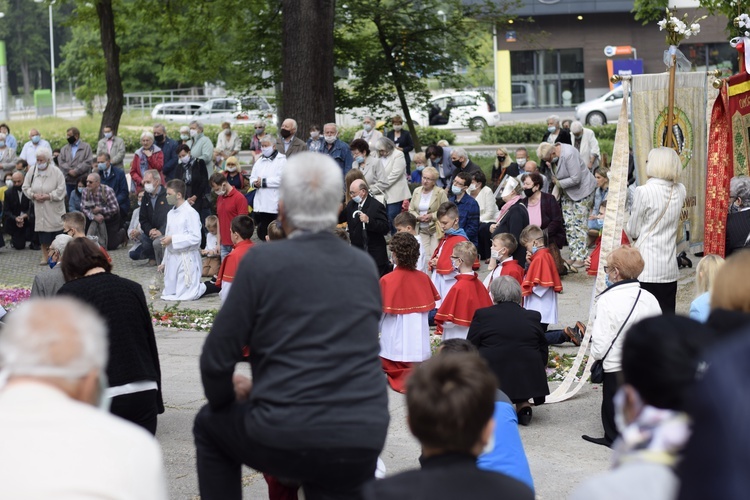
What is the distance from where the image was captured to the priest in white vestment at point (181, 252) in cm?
1501

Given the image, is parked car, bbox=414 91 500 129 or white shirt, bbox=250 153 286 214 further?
parked car, bbox=414 91 500 129

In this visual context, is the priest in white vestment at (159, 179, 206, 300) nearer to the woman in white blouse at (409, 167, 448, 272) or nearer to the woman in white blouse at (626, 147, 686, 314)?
the woman in white blouse at (409, 167, 448, 272)

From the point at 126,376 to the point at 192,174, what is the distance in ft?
39.4

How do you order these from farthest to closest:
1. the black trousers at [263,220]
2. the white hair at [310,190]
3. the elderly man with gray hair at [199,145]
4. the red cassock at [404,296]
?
the elderly man with gray hair at [199,145], the black trousers at [263,220], the red cassock at [404,296], the white hair at [310,190]

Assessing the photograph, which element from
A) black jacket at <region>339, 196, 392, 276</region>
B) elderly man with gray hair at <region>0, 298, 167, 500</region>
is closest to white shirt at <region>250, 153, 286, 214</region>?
black jacket at <region>339, 196, 392, 276</region>

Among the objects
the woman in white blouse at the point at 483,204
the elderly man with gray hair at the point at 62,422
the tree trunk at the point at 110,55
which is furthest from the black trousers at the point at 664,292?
the tree trunk at the point at 110,55

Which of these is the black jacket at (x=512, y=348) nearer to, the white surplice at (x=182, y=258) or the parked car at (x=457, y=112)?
the white surplice at (x=182, y=258)

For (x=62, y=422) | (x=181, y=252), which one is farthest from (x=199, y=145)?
(x=62, y=422)

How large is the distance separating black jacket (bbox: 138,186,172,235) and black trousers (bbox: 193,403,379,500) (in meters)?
12.5

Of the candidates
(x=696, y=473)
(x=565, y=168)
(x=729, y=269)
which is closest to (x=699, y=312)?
(x=729, y=269)

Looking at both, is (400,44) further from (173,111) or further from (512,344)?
(173,111)

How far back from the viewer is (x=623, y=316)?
7645mm

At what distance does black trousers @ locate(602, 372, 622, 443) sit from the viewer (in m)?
7.78

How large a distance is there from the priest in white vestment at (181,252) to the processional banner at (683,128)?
6821 mm
